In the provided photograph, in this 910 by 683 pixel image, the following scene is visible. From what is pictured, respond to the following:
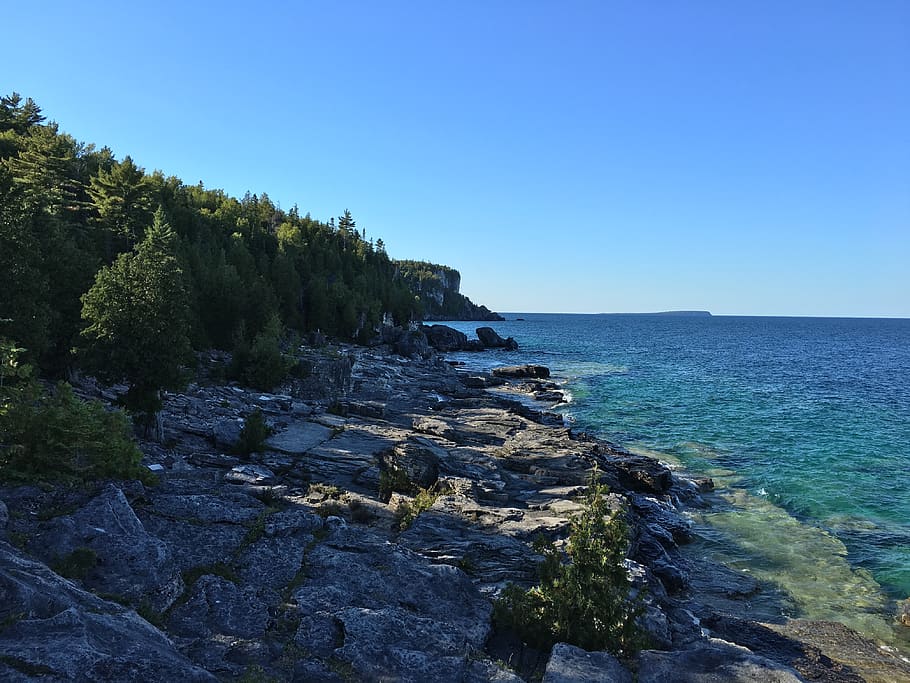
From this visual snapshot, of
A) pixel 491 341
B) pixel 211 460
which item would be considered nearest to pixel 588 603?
pixel 211 460

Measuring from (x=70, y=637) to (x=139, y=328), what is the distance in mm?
17721

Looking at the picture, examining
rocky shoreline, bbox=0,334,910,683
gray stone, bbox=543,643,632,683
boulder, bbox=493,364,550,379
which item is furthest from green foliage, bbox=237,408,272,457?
boulder, bbox=493,364,550,379

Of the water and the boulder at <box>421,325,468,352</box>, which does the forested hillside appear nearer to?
the boulder at <box>421,325,468,352</box>

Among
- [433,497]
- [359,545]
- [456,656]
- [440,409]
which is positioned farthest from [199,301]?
[456,656]

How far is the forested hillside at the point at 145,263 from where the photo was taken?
22875mm

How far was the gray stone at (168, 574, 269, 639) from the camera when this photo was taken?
9.93 meters

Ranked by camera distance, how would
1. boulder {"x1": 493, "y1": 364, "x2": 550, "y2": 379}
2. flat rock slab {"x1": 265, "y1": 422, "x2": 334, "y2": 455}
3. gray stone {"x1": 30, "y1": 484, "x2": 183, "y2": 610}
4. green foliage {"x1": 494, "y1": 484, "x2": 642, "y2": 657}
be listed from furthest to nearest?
1. boulder {"x1": 493, "y1": 364, "x2": 550, "y2": 379}
2. flat rock slab {"x1": 265, "y1": 422, "x2": 334, "y2": 455}
3. green foliage {"x1": 494, "y1": 484, "x2": 642, "y2": 657}
4. gray stone {"x1": 30, "y1": 484, "x2": 183, "y2": 610}

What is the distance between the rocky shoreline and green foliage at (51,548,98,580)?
43 millimetres

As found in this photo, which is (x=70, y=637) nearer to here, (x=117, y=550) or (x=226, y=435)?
(x=117, y=550)

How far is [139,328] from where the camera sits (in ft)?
73.2

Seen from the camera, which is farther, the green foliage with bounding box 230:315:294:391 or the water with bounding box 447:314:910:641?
the green foliage with bounding box 230:315:294:391

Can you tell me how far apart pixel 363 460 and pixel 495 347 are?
115318 mm

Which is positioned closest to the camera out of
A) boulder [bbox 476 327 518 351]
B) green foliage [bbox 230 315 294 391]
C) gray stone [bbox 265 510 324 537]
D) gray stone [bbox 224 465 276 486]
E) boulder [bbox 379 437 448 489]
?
gray stone [bbox 265 510 324 537]

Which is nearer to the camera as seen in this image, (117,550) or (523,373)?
(117,550)
